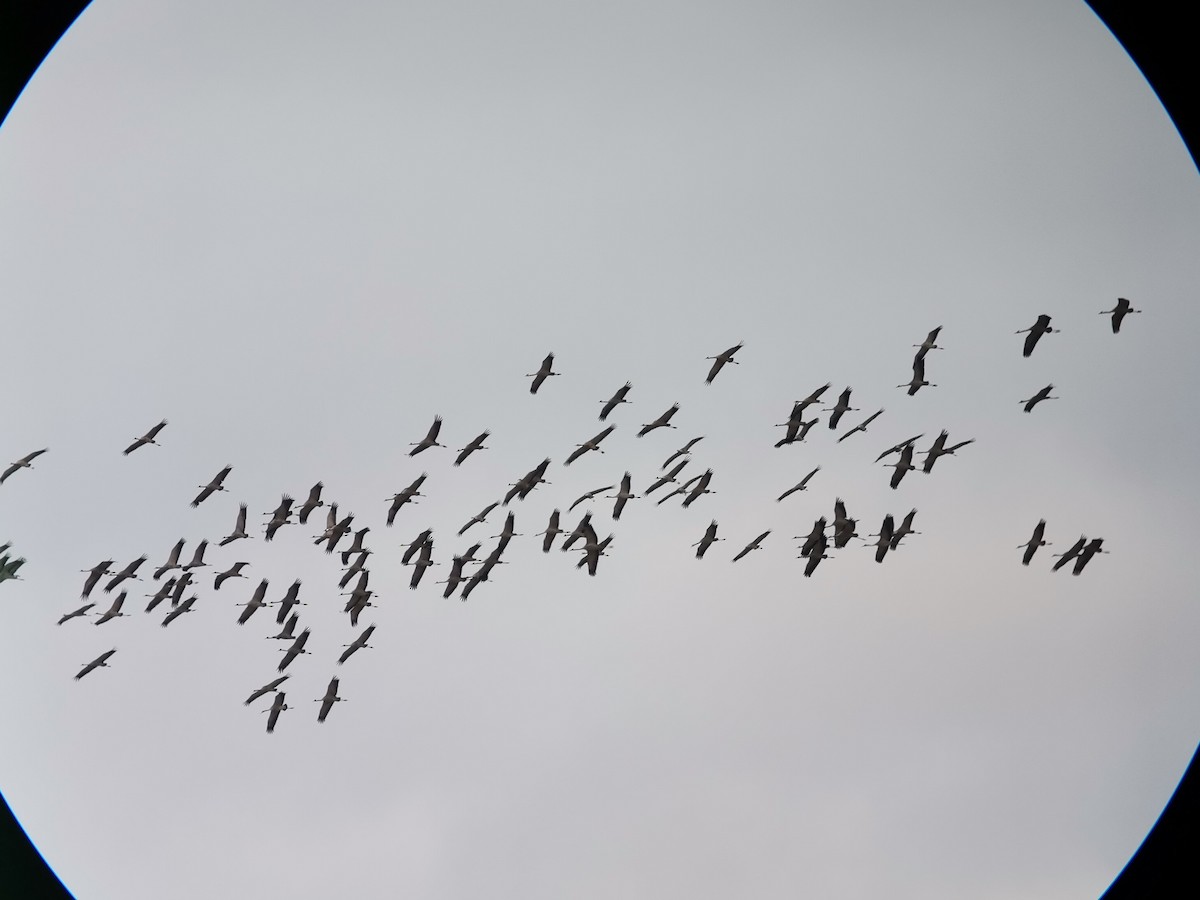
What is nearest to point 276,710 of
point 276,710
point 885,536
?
point 276,710

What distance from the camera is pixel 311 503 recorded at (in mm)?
63969

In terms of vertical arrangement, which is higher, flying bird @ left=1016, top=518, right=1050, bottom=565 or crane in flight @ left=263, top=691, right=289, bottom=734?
crane in flight @ left=263, top=691, right=289, bottom=734

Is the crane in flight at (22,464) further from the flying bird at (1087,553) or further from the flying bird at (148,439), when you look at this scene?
the flying bird at (1087,553)

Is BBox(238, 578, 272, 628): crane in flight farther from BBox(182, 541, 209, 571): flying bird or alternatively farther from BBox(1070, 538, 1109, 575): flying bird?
BBox(1070, 538, 1109, 575): flying bird

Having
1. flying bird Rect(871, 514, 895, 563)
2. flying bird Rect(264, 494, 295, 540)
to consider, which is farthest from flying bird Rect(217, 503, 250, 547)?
flying bird Rect(871, 514, 895, 563)

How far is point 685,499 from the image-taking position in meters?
65.7

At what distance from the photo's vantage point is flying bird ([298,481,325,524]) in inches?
2511

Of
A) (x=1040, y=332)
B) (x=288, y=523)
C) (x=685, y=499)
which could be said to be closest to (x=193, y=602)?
(x=288, y=523)

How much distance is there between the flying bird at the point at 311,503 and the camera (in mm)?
63781

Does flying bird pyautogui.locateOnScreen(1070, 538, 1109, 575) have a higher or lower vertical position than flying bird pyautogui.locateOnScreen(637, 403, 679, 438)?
lower

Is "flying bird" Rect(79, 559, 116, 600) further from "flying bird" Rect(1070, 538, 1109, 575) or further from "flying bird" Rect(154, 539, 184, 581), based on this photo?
"flying bird" Rect(1070, 538, 1109, 575)

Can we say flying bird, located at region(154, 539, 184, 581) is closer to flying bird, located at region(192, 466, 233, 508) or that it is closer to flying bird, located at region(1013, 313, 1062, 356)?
flying bird, located at region(192, 466, 233, 508)

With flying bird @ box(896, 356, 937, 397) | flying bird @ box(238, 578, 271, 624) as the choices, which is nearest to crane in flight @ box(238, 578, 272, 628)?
flying bird @ box(238, 578, 271, 624)

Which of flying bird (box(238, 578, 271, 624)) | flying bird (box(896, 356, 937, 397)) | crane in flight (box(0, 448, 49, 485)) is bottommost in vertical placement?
flying bird (box(896, 356, 937, 397))
